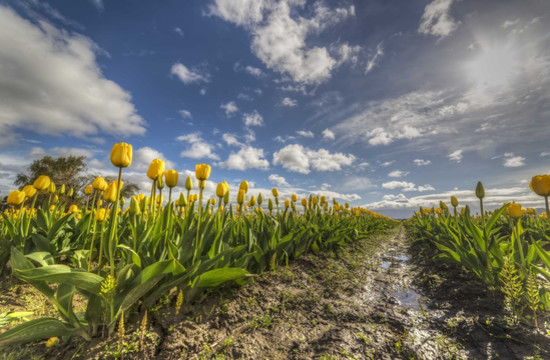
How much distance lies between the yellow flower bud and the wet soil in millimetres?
1322

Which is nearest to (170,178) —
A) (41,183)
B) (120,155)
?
(120,155)

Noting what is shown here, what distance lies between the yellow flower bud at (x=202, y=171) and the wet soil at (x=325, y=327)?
1.32 meters

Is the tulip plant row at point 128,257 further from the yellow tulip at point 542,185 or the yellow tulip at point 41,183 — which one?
the yellow tulip at point 542,185

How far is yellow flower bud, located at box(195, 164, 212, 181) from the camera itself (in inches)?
110

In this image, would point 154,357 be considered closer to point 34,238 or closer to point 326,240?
point 34,238

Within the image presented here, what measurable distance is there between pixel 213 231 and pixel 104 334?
58.8 inches

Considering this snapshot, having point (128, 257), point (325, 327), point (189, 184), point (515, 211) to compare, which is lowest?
point (325, 327)

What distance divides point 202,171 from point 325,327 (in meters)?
2.07

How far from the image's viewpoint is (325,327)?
7.57ft

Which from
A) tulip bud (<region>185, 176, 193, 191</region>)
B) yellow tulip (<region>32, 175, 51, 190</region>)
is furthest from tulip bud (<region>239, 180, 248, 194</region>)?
yellow tulip (<region>32, 175, 51, 190</region>)

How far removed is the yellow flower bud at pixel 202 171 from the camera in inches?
110

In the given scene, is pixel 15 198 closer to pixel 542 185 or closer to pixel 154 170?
pixel 154 170

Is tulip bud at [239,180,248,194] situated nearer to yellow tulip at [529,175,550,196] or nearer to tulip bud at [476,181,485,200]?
tulip bud at [476,181,485,200]

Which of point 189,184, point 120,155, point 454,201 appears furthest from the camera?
point 454,201
